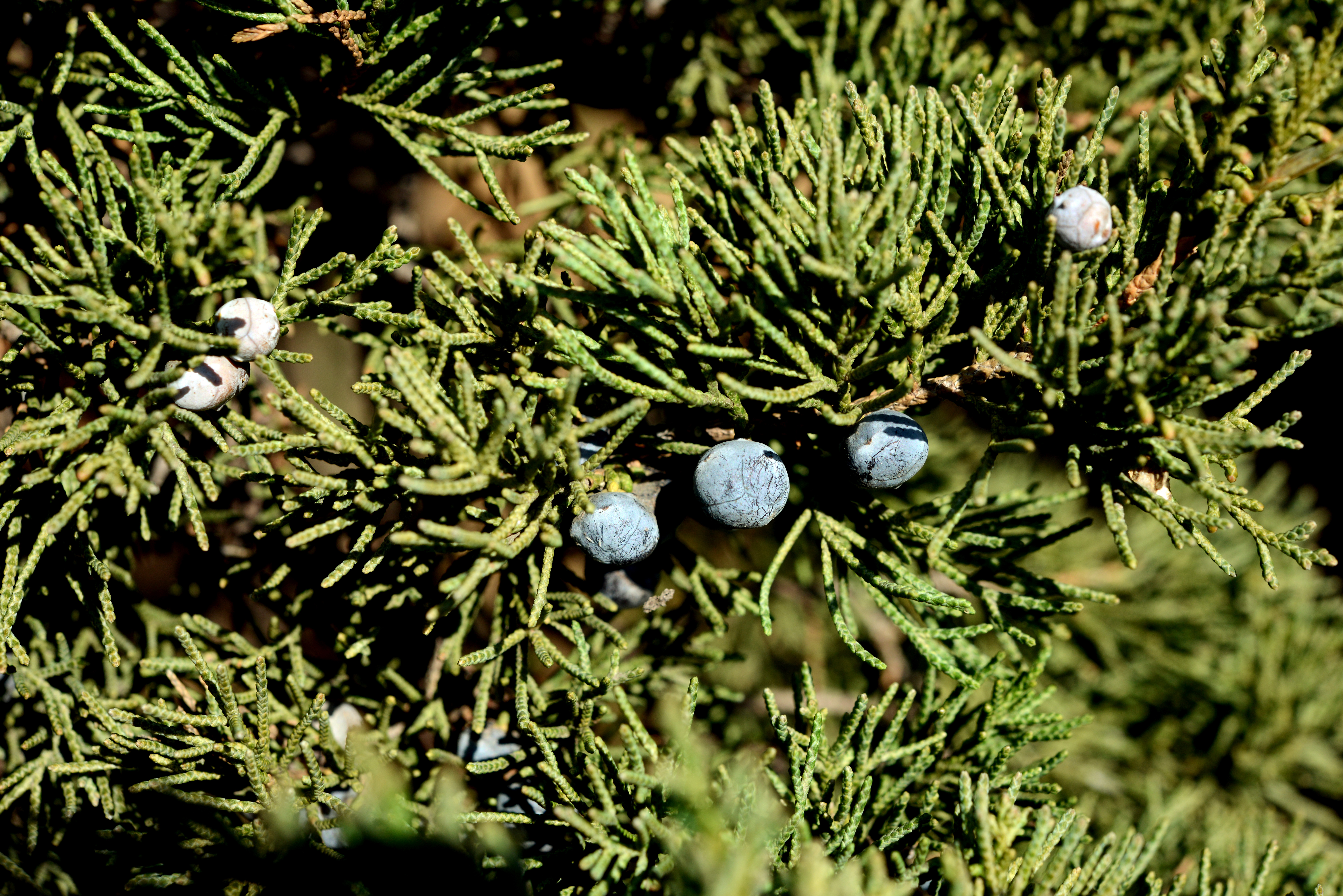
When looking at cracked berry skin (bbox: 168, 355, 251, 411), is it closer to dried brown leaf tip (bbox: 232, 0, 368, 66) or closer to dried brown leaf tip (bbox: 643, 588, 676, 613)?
dried brown leaf tip (bbox: 232, 0, 368, 66)

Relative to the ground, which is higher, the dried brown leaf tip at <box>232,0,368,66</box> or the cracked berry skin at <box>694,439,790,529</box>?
the dried brown leaf tip at <box>232,0,368,66</box>

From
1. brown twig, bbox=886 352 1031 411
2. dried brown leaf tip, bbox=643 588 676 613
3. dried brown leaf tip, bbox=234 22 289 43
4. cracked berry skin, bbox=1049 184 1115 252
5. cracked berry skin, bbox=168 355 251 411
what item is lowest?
dried brown leaf tip, bbox=643 588 676 613

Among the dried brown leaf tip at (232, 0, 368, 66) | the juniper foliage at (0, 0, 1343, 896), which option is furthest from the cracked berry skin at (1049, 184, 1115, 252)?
the dried brown leaf tip at (232, 0, 368, 66)

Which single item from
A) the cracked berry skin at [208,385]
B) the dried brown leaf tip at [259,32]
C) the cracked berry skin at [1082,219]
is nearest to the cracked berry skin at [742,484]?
the cracked berry skin at [1082,219]

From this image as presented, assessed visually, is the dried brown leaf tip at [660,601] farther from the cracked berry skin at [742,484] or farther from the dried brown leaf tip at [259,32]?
the dried brown leaf tip at [259,32]

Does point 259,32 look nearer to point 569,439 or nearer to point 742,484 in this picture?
point 569,439

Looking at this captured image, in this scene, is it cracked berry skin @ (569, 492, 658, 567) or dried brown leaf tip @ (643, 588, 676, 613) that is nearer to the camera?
cracked berry skin @ (569, 492, 658, 567)

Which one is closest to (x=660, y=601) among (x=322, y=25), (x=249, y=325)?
(x=249, y=325)
